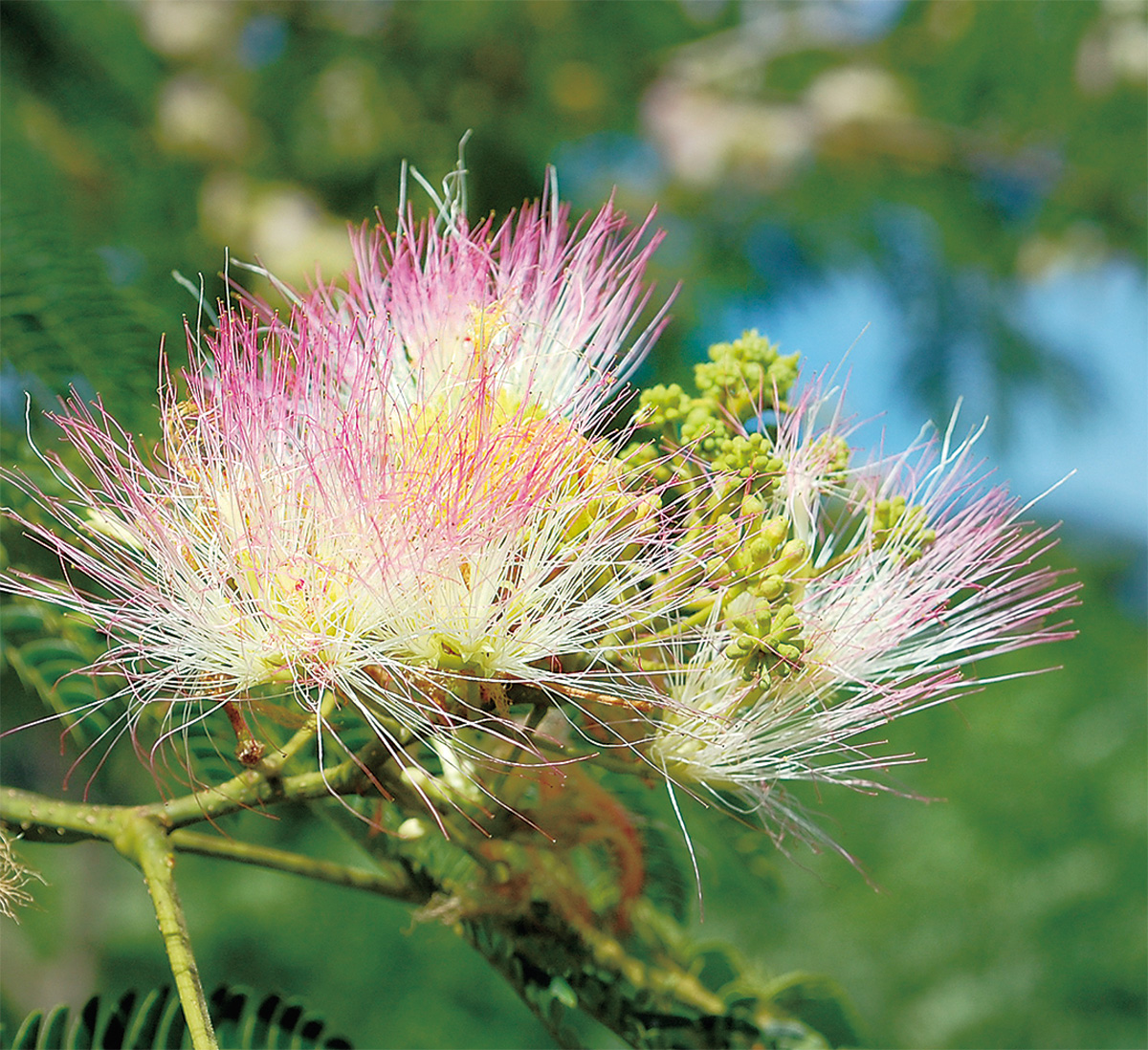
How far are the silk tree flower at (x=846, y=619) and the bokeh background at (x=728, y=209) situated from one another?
1.42 m

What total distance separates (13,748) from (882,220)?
3385 millimetres

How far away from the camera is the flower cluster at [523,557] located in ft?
2.88

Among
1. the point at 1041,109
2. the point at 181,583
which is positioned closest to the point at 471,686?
the point at 181,583

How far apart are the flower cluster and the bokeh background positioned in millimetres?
1167

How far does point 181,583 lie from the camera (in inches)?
35.9

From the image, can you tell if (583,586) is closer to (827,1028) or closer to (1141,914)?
(827,1028)

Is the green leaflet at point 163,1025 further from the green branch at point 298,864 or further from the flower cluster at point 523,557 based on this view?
the flower cluster at point 523,557

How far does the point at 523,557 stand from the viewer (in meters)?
0.91

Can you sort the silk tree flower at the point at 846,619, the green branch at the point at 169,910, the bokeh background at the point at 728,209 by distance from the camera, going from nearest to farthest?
the green branch at the point at 169,910 → the silk tree flower at the point at 846,619 → the bokeh background at the point at 728,209

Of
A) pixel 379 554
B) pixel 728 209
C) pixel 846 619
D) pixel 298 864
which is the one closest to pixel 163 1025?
pixel 298 864

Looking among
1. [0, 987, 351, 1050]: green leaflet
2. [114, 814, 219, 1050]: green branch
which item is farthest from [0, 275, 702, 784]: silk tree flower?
[0, 987, 351, 1050]: green leaflet

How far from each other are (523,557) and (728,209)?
3.07m

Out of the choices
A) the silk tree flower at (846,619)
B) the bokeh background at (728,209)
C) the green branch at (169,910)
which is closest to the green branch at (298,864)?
the green branch at (169,910)

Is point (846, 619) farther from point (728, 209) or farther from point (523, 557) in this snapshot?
point (728, 209)
